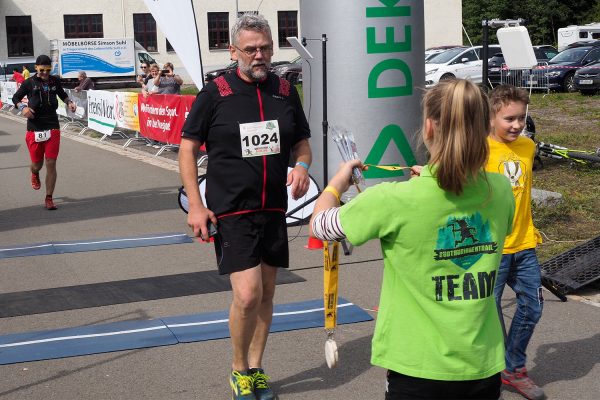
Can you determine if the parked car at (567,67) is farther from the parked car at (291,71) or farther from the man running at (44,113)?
the man running at (44,113)

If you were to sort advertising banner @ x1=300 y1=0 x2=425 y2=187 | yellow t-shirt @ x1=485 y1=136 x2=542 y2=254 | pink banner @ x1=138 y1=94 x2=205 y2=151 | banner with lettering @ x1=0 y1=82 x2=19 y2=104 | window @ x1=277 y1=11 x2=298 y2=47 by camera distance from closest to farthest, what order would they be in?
yellow t-shirt @ x1=485 y1=136 x2=542 y2=254, advertising banner @ x1=300 y1=0 x2=425 y2=187, pink banner @ x1=138 y1=94 x2=205 y2=151, banner with lettering @ x1=0 y1=82 x2=19 y2=104, window @ x1=277 y1=11 x2=298 y2=47

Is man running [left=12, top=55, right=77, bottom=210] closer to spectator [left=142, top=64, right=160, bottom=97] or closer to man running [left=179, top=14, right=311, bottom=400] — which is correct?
spectator [left=142, top=64, right=160, bottom=97]

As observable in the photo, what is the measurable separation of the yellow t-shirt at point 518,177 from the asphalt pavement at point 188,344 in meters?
0.92

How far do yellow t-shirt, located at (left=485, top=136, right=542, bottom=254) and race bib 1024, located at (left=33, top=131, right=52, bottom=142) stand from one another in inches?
339

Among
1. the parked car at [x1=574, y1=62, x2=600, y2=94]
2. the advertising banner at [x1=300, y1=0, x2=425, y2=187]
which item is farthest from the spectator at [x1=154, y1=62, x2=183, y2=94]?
the parked car at [x1=574, y1=62, x2=600, y2=94]

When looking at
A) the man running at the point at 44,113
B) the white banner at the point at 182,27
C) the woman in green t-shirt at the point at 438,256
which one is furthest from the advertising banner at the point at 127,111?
the woman in green t-shirt at the point at 438,256

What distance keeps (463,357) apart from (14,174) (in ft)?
49.3

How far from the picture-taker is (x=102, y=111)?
2381 centimetres

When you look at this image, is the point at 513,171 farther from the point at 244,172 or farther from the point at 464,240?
the point at 464,240

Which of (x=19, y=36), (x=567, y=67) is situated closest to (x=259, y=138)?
(x=567, y=67)

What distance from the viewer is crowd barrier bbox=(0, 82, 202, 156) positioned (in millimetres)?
17967

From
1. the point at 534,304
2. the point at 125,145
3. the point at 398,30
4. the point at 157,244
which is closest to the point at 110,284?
the point at 157,244

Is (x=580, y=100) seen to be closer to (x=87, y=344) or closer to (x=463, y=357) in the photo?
(x=87, y=344)

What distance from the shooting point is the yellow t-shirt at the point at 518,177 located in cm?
482
